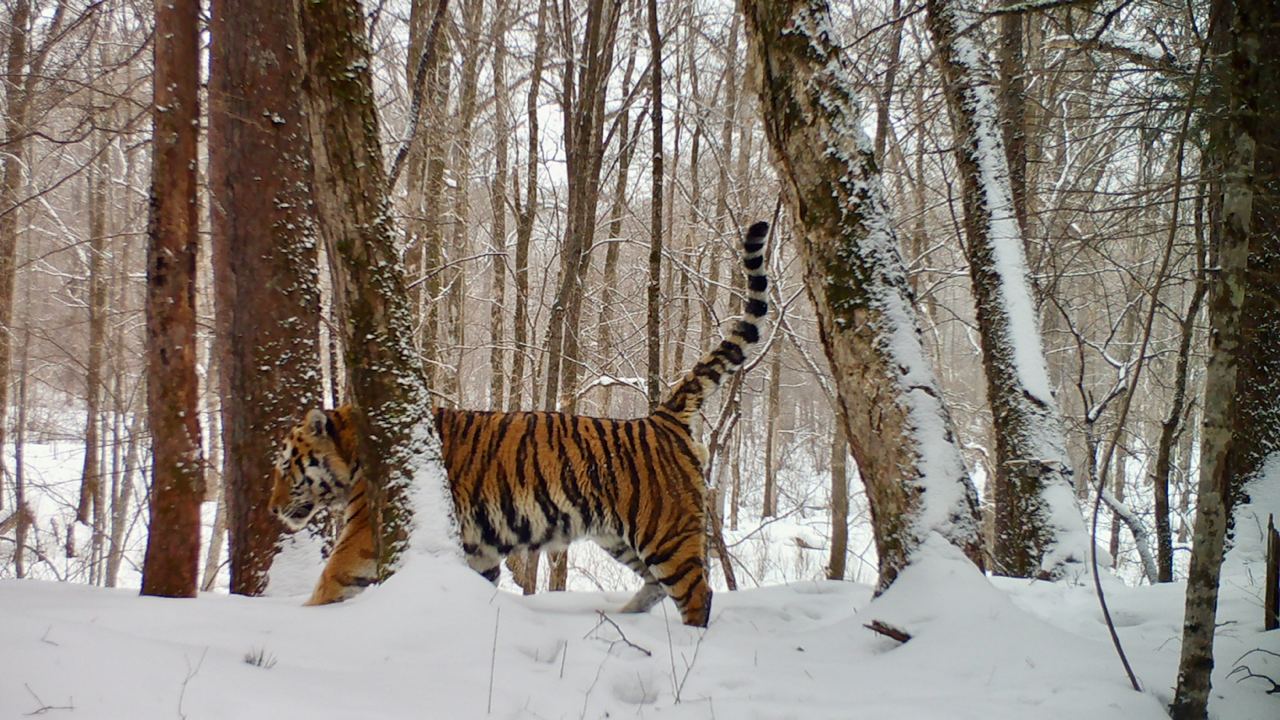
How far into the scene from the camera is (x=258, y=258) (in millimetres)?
4051

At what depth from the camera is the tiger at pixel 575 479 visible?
13.0 feet

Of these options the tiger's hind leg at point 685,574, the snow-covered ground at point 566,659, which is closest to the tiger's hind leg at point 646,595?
the tiger's hind leg at point 685,574

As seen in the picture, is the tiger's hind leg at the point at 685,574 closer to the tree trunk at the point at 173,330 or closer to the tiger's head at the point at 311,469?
the tiger's head at the point at 311,469

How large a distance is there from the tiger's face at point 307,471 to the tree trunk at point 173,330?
0.42 metres

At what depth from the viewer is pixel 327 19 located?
3184 millimetres

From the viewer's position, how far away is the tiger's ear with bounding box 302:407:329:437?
12.8 feet

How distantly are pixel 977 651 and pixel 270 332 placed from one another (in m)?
3.90

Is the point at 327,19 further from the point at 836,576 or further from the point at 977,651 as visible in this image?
the point at 836,576

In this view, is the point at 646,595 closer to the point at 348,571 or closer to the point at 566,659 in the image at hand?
the point at 566,659

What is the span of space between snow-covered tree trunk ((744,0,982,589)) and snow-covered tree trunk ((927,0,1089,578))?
203cm

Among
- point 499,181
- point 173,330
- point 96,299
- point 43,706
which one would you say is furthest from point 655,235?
point 96,299

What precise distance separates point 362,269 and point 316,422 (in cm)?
117

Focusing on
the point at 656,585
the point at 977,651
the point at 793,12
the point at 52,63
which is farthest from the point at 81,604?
the point at 52,63

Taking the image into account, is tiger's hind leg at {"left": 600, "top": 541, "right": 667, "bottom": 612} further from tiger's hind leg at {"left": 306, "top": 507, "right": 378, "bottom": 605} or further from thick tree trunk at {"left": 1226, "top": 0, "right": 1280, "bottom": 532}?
thick tree trunk at {"left": 1226, "top": 0, "right": 1280, "bottom": 532}
